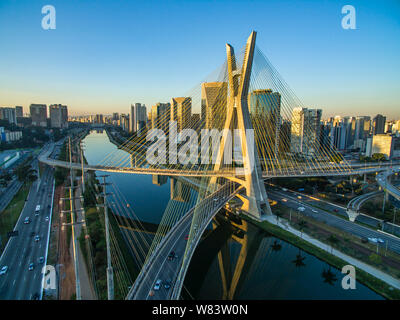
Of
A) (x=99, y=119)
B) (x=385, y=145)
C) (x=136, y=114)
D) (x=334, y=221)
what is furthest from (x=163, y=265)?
(x=99, y=119)

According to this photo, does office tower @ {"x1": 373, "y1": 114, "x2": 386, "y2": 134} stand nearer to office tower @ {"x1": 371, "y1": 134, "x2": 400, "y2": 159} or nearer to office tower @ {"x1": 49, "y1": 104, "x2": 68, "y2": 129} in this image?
office tower @ {"x1": 371, "y1": 134, "x2": 400, "y2": 159}

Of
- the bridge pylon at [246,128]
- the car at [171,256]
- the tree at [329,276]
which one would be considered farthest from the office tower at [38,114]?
the tree at [329,276]

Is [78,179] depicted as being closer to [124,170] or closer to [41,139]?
[124,170]

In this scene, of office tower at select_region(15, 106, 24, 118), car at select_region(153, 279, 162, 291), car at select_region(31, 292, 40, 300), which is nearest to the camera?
car at select_region(153, 279, 162, 291)

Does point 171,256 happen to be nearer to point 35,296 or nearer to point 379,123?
point 35,296

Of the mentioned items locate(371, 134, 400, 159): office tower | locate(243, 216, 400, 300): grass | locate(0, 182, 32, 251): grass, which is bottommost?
locate(243, 216, 400, 300): grass

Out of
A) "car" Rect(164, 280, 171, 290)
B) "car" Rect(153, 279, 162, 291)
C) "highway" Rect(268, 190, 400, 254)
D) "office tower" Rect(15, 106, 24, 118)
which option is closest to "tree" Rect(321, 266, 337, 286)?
"highway" Rect(268, 190, 400, 254)
